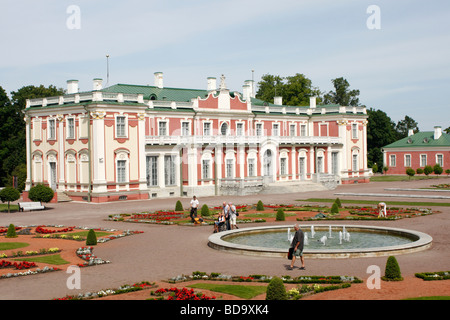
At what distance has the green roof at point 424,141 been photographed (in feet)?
282

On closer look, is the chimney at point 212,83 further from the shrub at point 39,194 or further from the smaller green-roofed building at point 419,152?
the smaller green-roofed building at point 419,152

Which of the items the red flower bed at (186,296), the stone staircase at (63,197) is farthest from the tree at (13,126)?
the red flower bed at (186,296)

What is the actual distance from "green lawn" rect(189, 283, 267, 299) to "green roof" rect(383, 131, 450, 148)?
7564 centimetres

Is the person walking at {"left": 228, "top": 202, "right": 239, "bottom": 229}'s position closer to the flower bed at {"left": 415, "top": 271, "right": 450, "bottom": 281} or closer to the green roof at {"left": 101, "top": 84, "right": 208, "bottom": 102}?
the flower bed at {"left": 415, "top": 271, "right": 450, "bottom": 281}

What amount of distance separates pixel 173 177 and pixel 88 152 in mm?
9032

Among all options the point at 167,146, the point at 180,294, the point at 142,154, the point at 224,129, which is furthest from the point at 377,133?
the point at 180,294

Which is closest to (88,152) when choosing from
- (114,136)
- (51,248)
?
(114,136)

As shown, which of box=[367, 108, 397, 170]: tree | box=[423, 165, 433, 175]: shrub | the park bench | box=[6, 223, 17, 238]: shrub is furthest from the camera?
box=[367, 108, 397, 170]: tree

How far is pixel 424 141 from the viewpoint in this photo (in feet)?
289

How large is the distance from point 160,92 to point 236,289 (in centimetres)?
4561

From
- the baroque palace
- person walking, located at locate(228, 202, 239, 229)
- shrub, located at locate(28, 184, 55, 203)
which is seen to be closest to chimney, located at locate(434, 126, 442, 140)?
the baroque palace

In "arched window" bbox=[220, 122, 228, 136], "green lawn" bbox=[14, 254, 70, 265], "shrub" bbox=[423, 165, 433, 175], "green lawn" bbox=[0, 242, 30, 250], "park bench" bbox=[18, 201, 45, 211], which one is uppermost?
"arched window" bbox=[220, 122, 228, 136]

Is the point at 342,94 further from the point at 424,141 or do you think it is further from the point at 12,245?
the point at 12,245

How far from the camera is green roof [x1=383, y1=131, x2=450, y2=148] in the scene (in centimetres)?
8600
